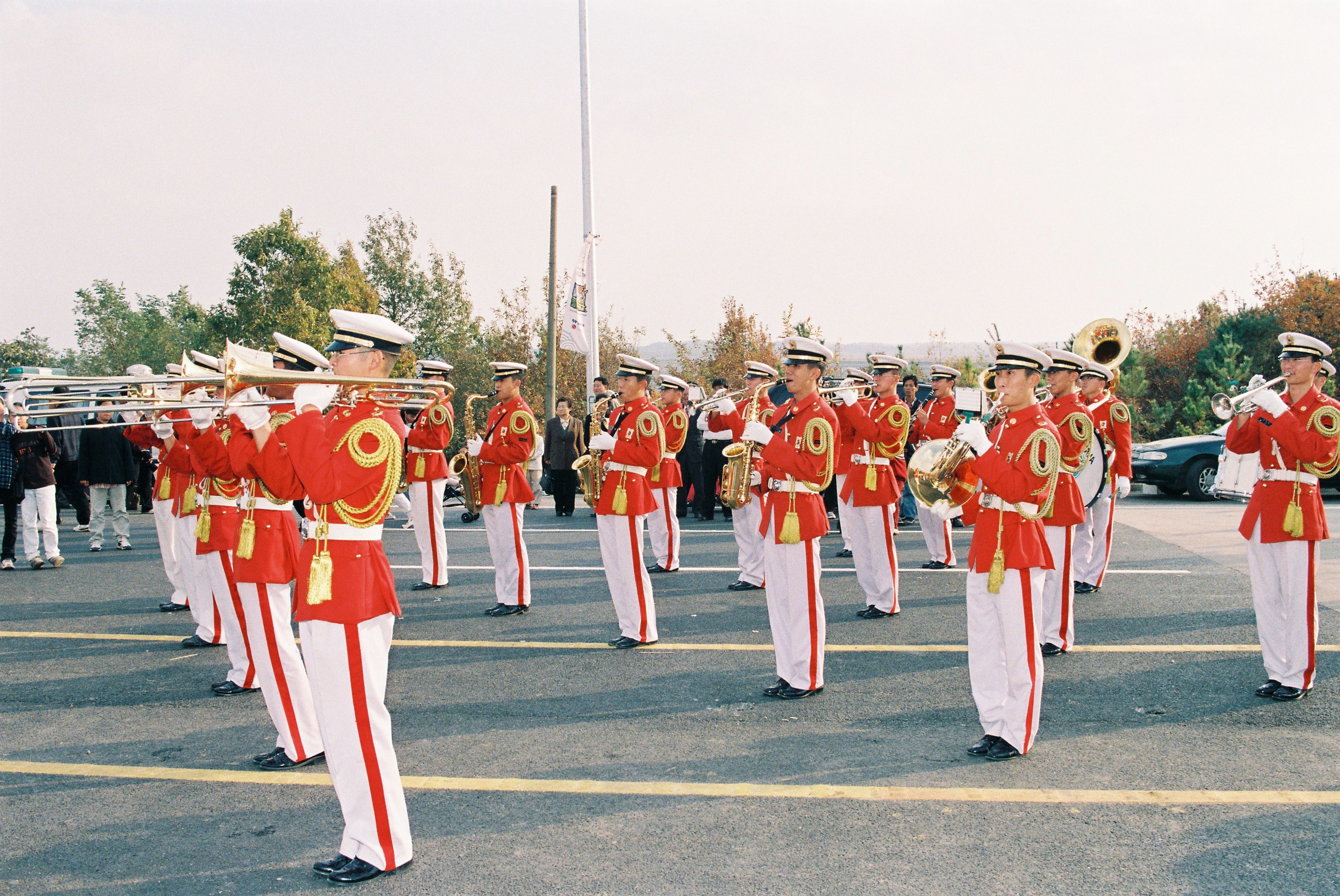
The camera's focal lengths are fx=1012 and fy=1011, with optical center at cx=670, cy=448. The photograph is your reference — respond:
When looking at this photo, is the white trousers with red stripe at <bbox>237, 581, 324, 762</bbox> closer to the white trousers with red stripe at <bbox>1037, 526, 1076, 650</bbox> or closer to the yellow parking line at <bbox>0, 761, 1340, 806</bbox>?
the yellow parking line at <bbox>0, 761, 1340, 806</bbox>

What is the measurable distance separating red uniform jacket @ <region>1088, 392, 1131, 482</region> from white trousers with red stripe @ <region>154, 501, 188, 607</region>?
8118 millimetres

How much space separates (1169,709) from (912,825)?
2396mm

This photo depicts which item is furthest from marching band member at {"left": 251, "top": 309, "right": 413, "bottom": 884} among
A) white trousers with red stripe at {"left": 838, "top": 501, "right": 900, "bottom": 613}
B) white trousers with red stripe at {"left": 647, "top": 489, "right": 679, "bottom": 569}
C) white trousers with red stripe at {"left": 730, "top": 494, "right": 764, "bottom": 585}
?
white trousers with red stripe at {"left": 647, "top": 489, "right": 679, "bottom": 569}

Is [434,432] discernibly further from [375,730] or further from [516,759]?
[375,730]

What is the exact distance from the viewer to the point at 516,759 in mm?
5117

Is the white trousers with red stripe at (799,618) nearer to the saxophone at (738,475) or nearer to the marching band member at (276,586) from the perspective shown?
the saxophone at (738,475)

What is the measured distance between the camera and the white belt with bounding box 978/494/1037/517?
516 cm

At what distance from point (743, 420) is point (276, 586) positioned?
5331 millimetres

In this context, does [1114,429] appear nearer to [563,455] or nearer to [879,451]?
[879,451]

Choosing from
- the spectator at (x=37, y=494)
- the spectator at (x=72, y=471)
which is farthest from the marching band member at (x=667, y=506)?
the spectator at (x=72, y=471)

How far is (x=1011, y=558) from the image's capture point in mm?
5113

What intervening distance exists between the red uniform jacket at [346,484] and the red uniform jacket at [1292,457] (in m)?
5.11

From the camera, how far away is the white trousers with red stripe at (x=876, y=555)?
8398 millimetres

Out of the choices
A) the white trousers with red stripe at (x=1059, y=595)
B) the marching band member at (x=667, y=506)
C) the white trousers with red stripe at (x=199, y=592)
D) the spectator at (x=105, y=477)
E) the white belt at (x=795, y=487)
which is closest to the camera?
the white belt at (x=795, y=487)
